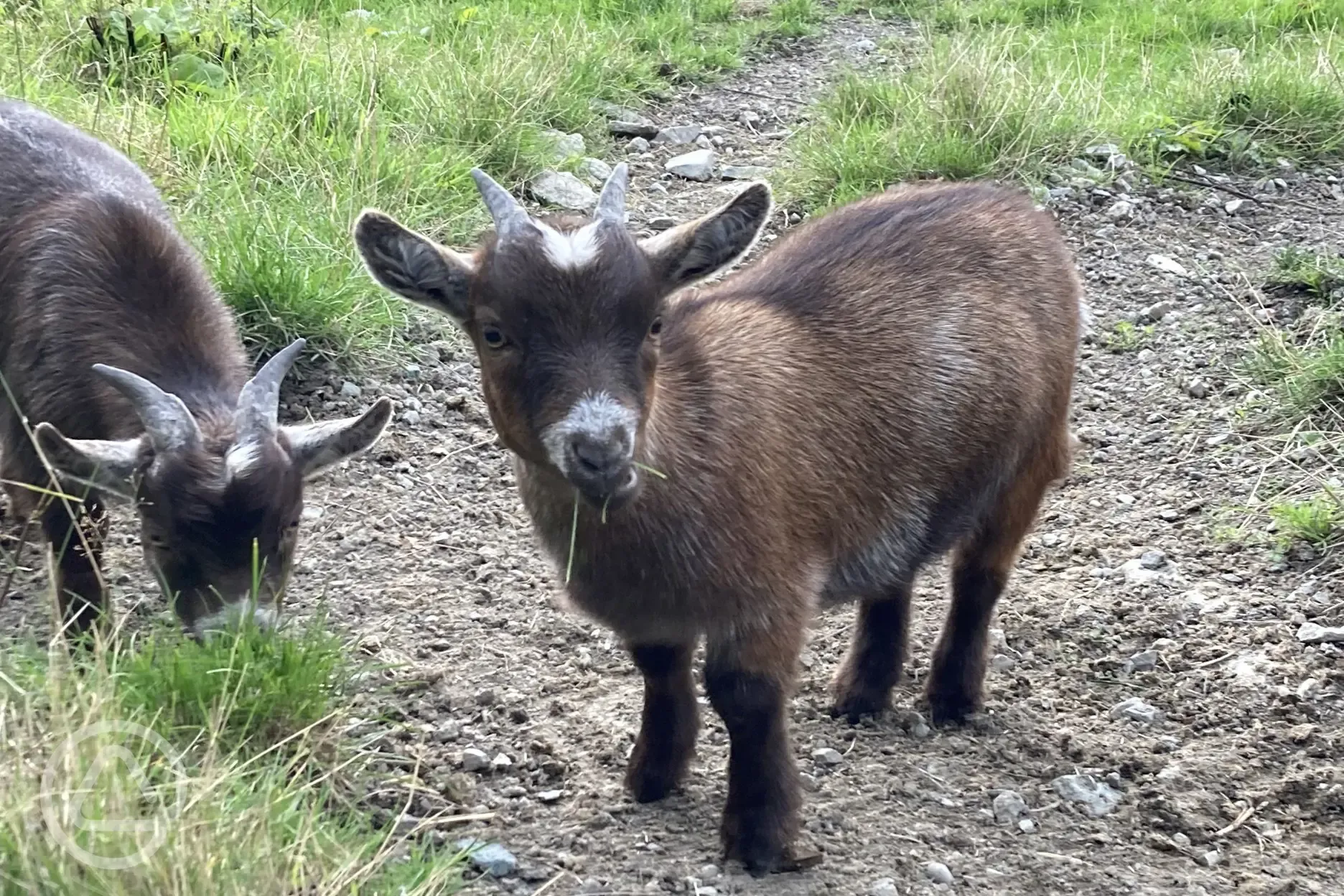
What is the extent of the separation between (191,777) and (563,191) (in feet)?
15.5

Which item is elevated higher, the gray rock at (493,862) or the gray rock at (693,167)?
the gray rock at (493,862)

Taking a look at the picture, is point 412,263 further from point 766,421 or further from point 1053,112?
point 1053,112

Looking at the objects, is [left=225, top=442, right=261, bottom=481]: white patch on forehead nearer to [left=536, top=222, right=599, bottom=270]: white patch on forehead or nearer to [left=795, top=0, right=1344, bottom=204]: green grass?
[left=536, top=222, right=599, bottom=270]: white patch on forehead

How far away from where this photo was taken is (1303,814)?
3809 millimetres

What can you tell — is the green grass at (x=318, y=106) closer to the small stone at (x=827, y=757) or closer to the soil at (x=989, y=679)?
the soil at (x=989, y=679)

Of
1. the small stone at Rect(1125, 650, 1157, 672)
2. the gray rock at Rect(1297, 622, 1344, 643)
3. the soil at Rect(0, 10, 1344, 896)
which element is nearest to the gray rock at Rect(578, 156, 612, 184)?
the soil at Rect(0, 10, 1344, 896)

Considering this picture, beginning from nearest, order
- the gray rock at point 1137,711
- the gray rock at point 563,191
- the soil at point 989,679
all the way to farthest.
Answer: the soil at point 989,679 < the gray rock at point 1137,711 < the gray rock at point 563,191

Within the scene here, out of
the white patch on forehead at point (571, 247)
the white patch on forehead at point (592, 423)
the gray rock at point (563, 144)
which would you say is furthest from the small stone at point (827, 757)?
the gray rock at point (563, 144)

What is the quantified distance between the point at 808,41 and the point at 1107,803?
26.5ft

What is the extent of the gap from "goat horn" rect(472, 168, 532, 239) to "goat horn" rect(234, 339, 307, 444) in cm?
92

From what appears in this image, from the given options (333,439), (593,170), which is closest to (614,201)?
(333,439)

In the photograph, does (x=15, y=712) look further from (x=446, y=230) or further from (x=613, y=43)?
(x=613, y=43)

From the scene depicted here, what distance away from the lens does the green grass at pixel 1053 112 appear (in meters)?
7.57

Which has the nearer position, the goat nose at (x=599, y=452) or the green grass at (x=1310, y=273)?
the goat nose at (x=599, y=452)
